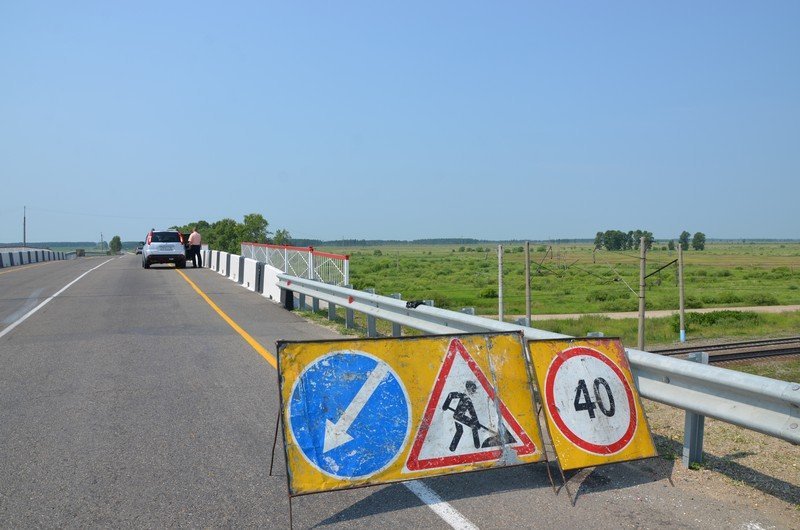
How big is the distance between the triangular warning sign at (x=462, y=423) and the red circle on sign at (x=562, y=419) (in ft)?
0.86

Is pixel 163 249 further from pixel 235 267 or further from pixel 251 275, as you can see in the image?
pixel 251 275

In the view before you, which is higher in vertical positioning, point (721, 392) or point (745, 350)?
point (721, 392)

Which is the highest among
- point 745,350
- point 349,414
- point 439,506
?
point 349,414

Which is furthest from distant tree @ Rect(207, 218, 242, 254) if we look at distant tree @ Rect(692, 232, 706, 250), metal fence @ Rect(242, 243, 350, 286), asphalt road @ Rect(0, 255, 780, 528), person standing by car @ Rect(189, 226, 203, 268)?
distant tree @ Rect(692, 232, 706, 250)

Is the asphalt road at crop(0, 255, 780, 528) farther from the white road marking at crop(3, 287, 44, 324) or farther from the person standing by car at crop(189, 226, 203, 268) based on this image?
the person standing by car at crop(189, 226, 203, 268)

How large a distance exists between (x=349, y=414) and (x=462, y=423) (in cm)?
81

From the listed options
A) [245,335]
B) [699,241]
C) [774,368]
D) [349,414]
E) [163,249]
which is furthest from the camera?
[699,241]

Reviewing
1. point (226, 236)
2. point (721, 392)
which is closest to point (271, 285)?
point (721, 392)

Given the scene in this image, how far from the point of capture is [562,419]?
5418 millimetres

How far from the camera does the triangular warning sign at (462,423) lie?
16.8 ft

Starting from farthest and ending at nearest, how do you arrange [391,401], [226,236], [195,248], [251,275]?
[226,236]
[195,248]
[251,275]
[391,401]

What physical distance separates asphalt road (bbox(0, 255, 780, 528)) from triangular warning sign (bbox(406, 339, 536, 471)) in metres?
0.23

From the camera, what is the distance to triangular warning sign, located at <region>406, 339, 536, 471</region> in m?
5.13

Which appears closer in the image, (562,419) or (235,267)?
(562,419)
